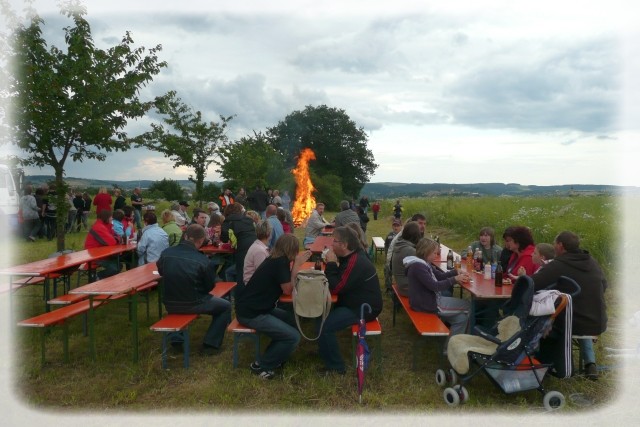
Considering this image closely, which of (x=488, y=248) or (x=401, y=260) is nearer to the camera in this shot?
(x=401, y=260)

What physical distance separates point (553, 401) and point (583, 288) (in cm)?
113

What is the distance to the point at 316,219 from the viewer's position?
1095cm

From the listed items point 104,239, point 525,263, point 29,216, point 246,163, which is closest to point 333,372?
point 525,263

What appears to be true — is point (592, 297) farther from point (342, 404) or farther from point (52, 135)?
point (52, 135)

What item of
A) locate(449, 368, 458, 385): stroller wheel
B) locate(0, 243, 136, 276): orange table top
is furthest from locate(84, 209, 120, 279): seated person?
locate(449, 368, 458, 385): stroller wheel

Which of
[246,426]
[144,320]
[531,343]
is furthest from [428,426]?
[144,320]

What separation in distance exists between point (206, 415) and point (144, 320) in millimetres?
3183

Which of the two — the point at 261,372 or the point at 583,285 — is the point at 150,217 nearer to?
the point at 261,372

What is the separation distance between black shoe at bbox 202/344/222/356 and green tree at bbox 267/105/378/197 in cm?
4128

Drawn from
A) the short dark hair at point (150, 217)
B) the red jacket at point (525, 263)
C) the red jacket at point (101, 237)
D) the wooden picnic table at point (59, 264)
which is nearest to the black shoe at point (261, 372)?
the wooden picnic table at point (59, 264)

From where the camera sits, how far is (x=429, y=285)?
5.15m

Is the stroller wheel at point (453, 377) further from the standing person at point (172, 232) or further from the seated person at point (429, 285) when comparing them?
the standing person at point (172, 232)

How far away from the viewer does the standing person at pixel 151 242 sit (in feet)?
24.7

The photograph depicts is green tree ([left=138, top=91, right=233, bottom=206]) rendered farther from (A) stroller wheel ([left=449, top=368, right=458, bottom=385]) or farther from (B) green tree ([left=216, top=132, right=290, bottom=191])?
(A) stroller wheel ([left=449, top=368, right=458, bottom=385])
